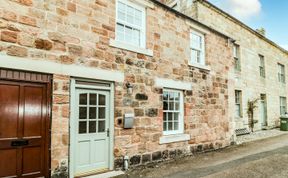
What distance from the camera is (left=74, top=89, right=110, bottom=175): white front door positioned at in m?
6.00

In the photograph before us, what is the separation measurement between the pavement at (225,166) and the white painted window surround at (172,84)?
100 inches

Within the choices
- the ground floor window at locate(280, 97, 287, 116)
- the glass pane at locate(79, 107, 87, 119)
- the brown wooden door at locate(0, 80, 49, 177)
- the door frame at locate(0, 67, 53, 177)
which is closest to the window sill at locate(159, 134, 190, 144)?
the glass pane at locate(79, 107, 87, 119)

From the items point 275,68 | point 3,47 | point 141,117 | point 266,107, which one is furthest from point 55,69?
point 275,68

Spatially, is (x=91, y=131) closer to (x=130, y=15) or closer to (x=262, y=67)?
(x=130, y=15)

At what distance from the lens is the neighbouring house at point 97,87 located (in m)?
5.09

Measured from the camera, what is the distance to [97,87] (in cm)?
639

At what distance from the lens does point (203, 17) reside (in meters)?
12.9

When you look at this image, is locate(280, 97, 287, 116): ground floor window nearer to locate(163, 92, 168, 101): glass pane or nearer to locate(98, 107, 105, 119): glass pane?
locate(163, 92, 168, 101): glass pane

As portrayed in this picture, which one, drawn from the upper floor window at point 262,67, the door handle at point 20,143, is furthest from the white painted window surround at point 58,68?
the upper floor window at point 262,67

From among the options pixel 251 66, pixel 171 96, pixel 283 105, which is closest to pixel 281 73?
pixel 283 105

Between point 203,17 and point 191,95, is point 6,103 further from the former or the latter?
point 203,17

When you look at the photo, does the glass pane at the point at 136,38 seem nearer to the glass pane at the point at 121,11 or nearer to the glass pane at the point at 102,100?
the glass pane at the point at 121,11

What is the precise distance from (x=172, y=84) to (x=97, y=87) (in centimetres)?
305

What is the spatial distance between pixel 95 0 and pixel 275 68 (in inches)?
712
